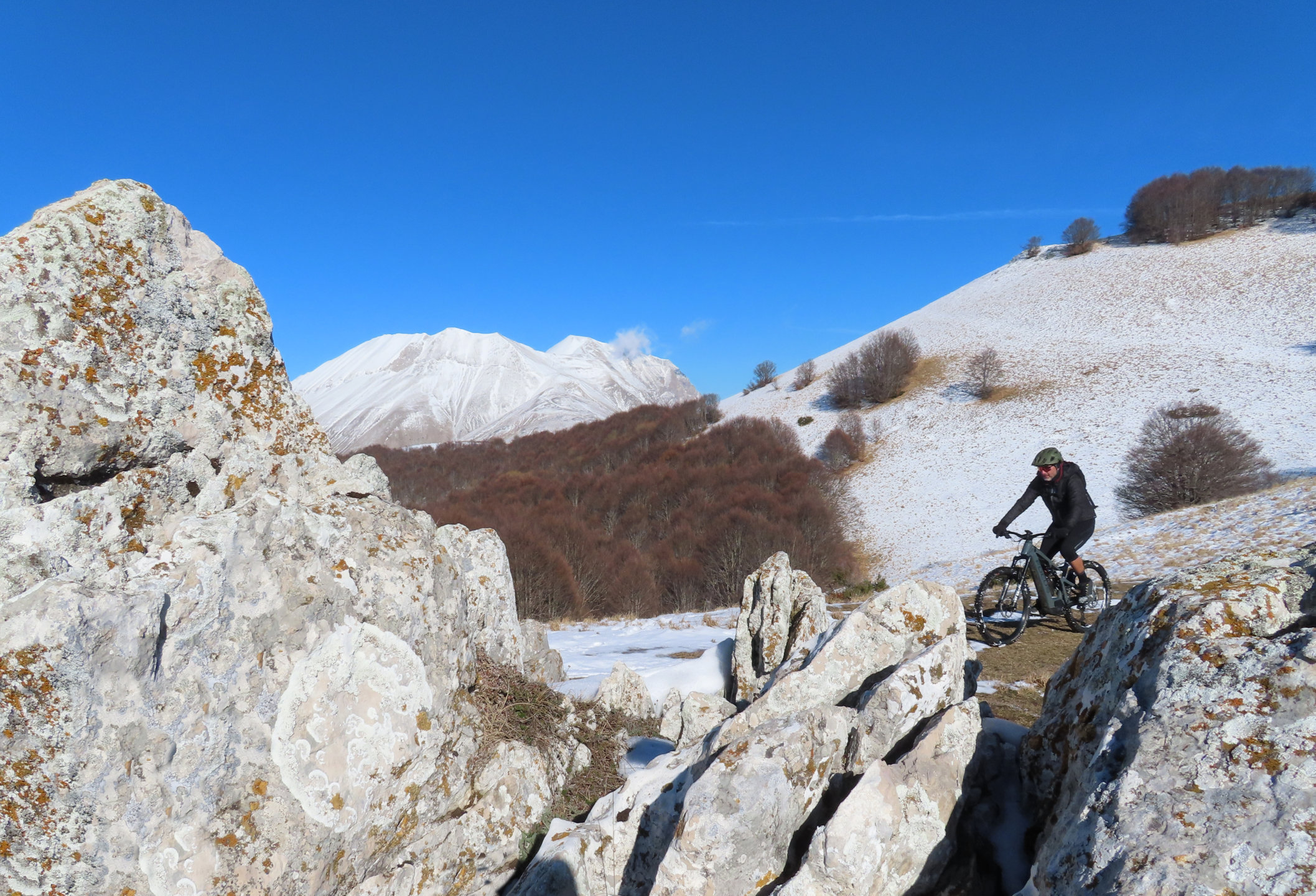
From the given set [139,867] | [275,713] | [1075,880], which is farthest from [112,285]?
[1075,880]

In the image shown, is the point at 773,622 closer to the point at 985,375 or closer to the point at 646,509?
the point at 646,509

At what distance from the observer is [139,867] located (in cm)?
290

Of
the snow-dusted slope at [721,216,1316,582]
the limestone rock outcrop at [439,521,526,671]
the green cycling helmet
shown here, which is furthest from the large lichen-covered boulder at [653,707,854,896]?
the snow-dusted slope at [721,216,1316,582]

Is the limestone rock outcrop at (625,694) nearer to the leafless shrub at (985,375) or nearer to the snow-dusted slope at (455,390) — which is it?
the leafless shrub at (985,375)

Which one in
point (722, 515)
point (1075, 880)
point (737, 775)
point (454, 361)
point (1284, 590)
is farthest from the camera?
point (454, 361)

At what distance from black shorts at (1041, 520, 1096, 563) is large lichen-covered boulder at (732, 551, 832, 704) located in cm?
319

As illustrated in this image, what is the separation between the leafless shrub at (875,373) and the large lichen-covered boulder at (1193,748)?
1820 inches

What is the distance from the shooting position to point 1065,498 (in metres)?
7.75

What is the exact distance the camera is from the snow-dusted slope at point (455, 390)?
9600cm

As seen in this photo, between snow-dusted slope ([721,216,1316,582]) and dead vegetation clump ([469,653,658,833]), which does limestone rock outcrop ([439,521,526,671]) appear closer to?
dead vegetation clump ([469,653,658,833])

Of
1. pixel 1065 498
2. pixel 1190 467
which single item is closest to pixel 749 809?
pixel 1065 498

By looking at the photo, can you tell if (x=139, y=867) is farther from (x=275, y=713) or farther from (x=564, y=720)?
(x=564, y=720)

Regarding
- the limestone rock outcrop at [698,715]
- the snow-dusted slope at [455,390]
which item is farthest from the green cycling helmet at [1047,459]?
the snow-dusted slope at [455,390]

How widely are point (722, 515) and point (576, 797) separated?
2332 centimetres
